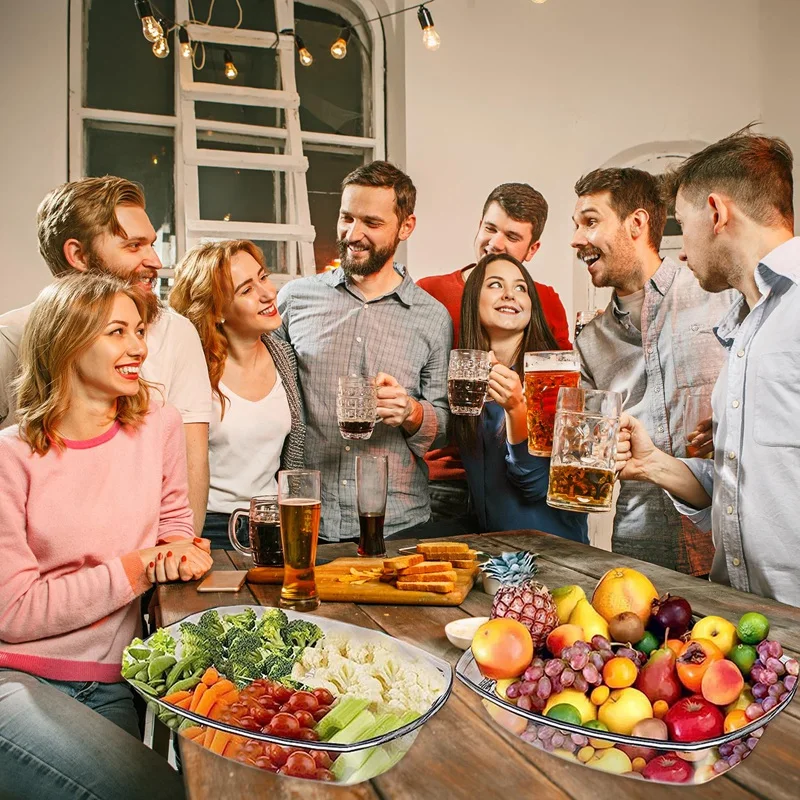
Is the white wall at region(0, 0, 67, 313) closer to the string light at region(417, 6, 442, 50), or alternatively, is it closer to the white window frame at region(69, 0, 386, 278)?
the white window frame at region(69, 0, 386, 278)

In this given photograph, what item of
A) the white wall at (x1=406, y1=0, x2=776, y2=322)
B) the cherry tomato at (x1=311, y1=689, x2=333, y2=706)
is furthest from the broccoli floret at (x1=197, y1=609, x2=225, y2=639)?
the white wall at (x1=406, y1=0, x2=776, y2=322)

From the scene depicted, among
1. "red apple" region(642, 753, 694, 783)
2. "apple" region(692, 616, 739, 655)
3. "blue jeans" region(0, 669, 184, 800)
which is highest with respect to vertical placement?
"apple" region(692, 616, 739, 655)

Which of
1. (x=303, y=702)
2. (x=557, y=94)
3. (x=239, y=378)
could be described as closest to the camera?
(x=303, y=702)

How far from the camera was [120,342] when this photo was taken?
191 centimetres

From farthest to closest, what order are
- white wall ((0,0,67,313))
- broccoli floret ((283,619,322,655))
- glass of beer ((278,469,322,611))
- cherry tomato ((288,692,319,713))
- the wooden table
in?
white wall ((0,0,67,313)) → glass of beer ((278,469,322,611)) → broccoli floret ((283,619,322,655)) → cherry tomato ((288,692,319,713)) → the wooden table

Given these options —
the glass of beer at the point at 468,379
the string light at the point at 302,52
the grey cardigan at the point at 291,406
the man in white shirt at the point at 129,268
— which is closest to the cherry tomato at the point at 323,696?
the glass of beer at the point at 468,379

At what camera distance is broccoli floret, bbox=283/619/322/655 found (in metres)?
1.24

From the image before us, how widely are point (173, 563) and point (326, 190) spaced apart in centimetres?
321

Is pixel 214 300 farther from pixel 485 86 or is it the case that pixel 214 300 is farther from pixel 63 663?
pixel 485 86

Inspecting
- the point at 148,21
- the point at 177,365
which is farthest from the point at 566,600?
the point at 148,21

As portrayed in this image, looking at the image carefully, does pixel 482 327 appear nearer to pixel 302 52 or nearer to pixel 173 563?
pixel 173 563

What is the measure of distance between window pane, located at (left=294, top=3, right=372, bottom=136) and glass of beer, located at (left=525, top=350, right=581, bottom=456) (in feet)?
9.86

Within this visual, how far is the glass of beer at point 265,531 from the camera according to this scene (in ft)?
6.17

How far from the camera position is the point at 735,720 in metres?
0.97
